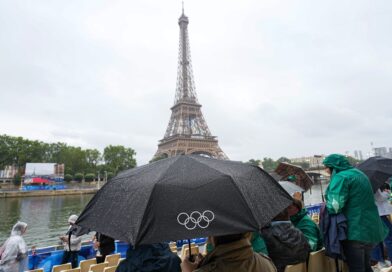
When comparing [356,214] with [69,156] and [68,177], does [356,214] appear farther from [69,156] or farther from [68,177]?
[69,156]

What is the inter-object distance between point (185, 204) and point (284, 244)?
1.18 metres

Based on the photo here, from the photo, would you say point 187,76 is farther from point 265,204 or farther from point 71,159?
point 265,204

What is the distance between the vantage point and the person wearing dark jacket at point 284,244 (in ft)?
7.56

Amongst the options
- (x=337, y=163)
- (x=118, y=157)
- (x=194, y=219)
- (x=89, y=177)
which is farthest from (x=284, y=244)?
(x=118, y=157)

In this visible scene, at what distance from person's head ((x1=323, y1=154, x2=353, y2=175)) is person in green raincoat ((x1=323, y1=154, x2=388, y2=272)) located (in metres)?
0.11

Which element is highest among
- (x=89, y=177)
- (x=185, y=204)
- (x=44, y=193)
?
(x=89, y=177)

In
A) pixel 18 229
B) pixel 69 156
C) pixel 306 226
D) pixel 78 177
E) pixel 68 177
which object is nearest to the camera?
pixel 306 226

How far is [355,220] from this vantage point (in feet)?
9.05

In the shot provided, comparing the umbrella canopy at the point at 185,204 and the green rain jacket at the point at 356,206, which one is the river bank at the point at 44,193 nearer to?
the umbrella canopy at the point at 185,204

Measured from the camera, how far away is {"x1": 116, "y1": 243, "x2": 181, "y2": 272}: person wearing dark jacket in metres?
1.84

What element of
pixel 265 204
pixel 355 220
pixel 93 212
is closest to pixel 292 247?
pixel 265 204

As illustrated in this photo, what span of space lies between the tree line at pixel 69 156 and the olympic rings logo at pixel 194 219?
2190 inches

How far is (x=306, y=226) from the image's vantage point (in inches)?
113

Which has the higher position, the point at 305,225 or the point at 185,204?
the point at 185,204
